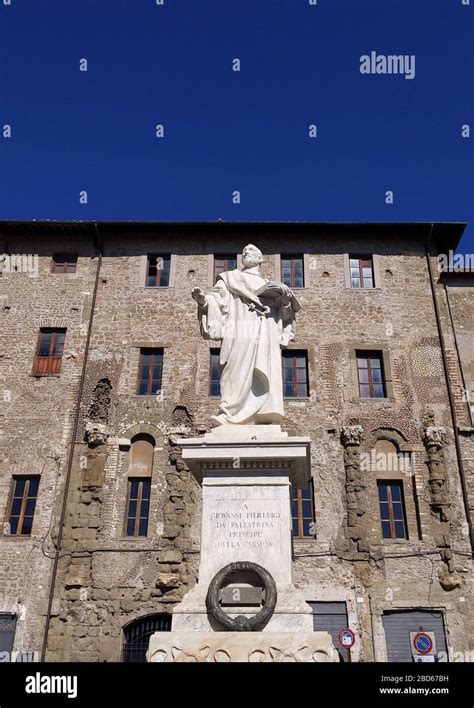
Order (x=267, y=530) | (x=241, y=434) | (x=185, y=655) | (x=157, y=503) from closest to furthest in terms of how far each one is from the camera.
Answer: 1. (x=185, y=655)
2. (x=267, y=530)
3. (x=241, y=434)
4. (x=157, y=503)

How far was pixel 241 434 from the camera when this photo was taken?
21.9 ft

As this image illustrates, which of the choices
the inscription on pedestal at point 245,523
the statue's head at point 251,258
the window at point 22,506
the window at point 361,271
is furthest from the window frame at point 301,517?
the inscription on pedestal at point 245,523

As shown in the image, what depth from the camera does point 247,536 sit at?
239 inches

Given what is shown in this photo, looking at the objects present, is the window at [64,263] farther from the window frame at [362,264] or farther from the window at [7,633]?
the window at [7,633]

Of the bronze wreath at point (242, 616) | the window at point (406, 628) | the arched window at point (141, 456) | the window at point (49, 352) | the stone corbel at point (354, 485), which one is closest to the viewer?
the bronze wreath at point (242, 616)

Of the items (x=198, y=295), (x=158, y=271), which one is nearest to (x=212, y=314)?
(x=198, y=295)

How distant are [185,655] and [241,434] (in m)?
2.31

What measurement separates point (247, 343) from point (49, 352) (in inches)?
553

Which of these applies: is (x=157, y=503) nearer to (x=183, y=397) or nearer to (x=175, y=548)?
(x=175, y=548)

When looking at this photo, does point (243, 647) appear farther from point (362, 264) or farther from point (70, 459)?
point (362, 264)

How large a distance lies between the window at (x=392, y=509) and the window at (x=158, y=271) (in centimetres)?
1005

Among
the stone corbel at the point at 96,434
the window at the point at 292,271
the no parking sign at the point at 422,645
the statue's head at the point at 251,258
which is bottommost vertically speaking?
the no parking sign at the point at 422,645

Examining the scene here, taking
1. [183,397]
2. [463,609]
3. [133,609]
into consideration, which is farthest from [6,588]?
[463,609]

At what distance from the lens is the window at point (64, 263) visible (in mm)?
21328
